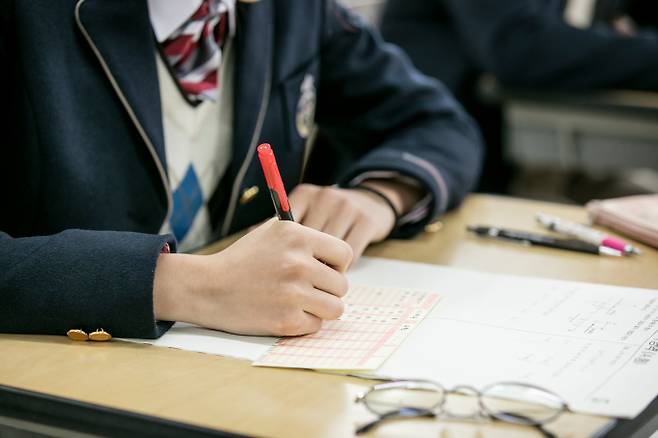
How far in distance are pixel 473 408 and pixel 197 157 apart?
2.18 ft

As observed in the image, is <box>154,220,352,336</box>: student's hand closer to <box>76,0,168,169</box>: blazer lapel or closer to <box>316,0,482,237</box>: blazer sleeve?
<box>76,0,168,169</box>: blazer lapel

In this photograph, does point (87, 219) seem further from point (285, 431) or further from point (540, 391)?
point (540, 391)

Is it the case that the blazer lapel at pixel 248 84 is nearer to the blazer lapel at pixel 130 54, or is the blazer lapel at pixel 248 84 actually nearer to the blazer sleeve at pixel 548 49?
the blazer lapel at pixel 130 54

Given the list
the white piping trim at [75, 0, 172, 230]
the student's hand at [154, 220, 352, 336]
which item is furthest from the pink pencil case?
the white piping trim at [75, 0, 172, 230]

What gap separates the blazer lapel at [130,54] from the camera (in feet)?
3.31

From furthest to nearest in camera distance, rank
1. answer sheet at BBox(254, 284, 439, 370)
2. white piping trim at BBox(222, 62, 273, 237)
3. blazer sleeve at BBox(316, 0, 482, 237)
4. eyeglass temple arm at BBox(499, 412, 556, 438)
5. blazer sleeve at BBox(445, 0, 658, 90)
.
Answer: blazer sleeve at BBox(445, 0, 658, 90)
blazer sleeve at BBox(316, 0, 482, 237)
white piping trim at BBox(222, 62, 273, 237)
answer sheet at BBox(254, 284, 439, 370)
eyeglass temple arm at BBox(499, 412, 556, 438)

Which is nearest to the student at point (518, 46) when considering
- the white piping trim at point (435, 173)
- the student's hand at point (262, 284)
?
the white piping trim at point (435, 173)

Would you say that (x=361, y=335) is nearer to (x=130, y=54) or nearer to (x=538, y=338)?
(x=538, y=338)

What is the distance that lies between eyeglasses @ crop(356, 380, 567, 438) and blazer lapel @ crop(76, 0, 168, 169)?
0.52 metres

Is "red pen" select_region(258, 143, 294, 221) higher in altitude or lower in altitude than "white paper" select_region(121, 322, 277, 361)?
higher

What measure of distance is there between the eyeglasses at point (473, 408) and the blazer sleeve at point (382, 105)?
2.10ft

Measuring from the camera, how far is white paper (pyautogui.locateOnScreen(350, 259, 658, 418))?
73 centimetres

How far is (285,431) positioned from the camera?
0.66 metres

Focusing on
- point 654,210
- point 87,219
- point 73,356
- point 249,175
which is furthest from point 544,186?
point 73,356
